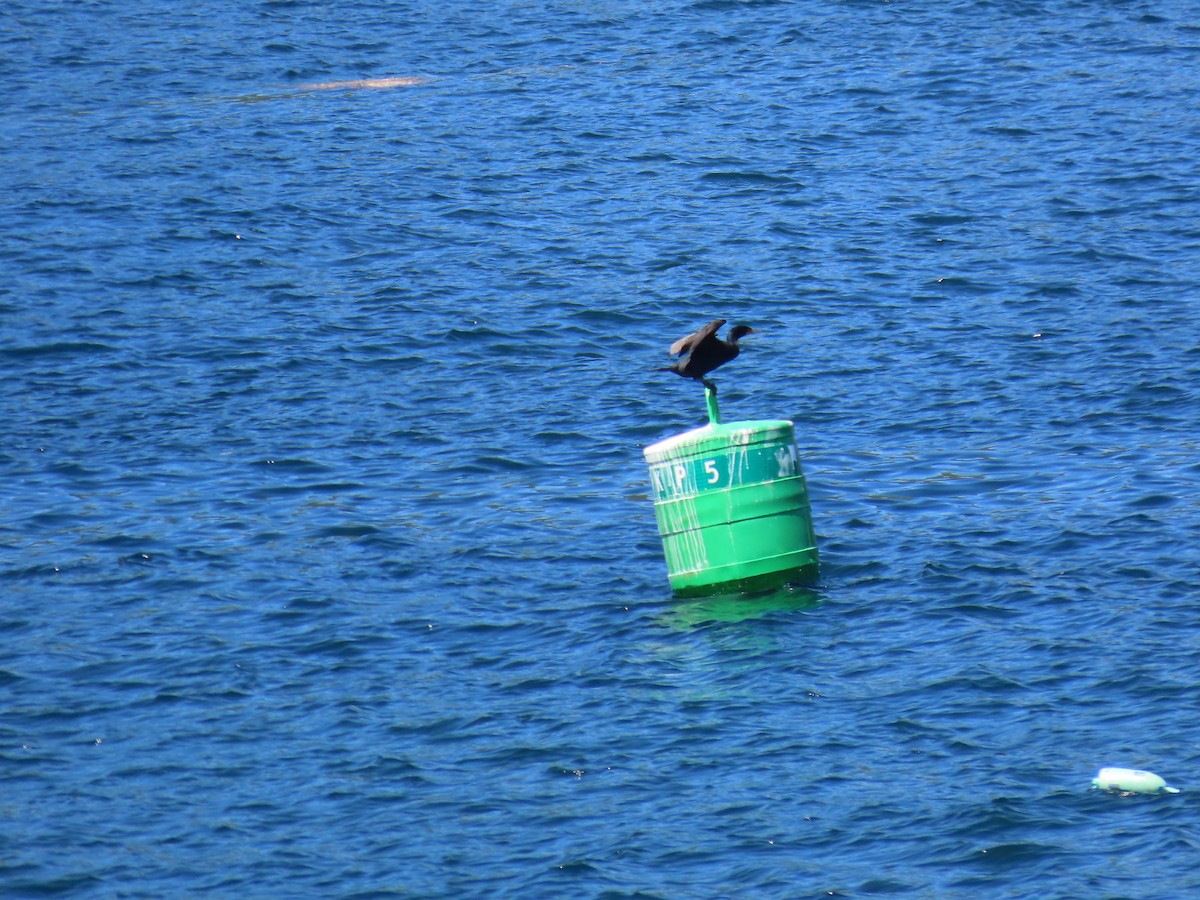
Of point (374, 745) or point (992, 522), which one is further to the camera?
point (992, 522)

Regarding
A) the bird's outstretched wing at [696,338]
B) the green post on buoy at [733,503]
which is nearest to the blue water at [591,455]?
the green post on buoy at [733,503]

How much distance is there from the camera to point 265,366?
18.2m

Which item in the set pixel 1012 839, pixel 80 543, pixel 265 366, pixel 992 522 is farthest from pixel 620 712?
pixel 265 366

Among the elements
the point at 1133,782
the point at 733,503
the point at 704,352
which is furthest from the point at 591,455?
the point at 1133,782

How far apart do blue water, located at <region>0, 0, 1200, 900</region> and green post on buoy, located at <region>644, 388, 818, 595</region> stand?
0.35m

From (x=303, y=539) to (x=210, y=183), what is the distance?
11646 mm

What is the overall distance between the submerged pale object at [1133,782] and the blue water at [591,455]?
0.41 ft

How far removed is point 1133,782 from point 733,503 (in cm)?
343

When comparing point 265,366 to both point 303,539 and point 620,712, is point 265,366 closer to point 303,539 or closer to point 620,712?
point 303,539

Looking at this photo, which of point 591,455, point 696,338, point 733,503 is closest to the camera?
point 733,503

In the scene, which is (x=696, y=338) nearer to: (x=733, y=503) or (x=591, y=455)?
(x=733, y=503)

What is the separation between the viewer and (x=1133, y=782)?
8922mm

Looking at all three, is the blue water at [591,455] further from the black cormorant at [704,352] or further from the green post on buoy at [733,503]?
the black cormorant at [704,352]

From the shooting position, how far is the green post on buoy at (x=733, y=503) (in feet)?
37.4
